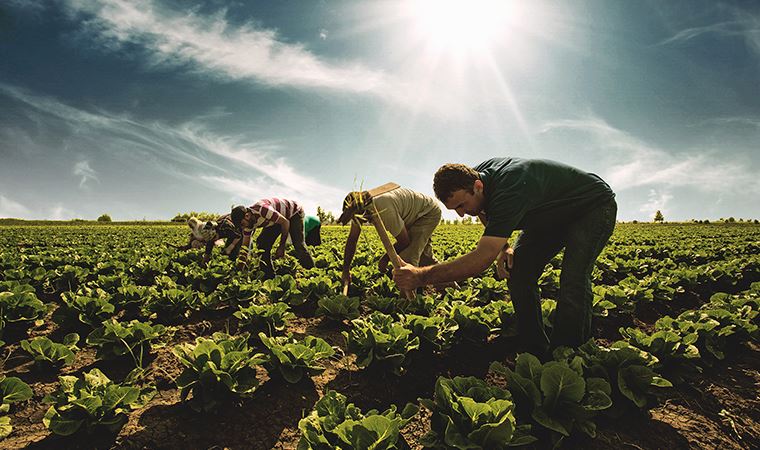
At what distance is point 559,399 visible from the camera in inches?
97.0

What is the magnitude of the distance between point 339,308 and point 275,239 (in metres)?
3.69

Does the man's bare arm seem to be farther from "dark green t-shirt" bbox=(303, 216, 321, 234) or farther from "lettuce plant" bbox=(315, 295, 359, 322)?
"dark green t-shirt" bbox=(303, 216, 321, 234)

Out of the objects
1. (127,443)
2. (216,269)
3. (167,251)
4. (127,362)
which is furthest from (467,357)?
(167,251)

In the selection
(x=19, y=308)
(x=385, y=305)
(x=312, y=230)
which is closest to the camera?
(x=19, y=308)

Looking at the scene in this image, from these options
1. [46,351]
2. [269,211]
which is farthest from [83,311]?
[269,211]

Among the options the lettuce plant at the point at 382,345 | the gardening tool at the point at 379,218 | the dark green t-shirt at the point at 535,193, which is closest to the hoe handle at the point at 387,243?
the gardening tool at the point at 379,218

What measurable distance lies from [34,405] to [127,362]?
818 mm

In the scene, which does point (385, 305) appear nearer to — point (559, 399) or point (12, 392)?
point (559, 399)

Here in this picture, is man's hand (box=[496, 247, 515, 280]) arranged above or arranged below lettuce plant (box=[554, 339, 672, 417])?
above

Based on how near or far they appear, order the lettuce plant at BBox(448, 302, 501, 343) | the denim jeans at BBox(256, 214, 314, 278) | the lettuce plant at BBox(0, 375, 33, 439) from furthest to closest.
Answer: the denim jeans at BBox(256, 214, 314, 278) < the lettuce plant at BBox(448, 302, 501, 343) < the lettuce plant at BBox(0, 375, 33, 439)

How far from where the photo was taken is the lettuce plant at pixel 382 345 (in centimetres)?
324

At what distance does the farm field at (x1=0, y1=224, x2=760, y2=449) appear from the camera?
2.33 metres

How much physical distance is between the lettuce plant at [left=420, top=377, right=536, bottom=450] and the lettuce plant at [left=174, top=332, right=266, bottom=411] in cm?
145

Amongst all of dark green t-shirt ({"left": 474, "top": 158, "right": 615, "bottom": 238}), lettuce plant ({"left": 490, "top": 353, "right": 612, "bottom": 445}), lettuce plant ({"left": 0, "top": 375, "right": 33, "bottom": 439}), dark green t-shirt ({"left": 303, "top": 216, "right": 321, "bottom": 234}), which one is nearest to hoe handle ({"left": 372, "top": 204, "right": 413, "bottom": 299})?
dark green t-shirt ({"left": 474, "top": 158, "right": 615, "bottom": 238})
